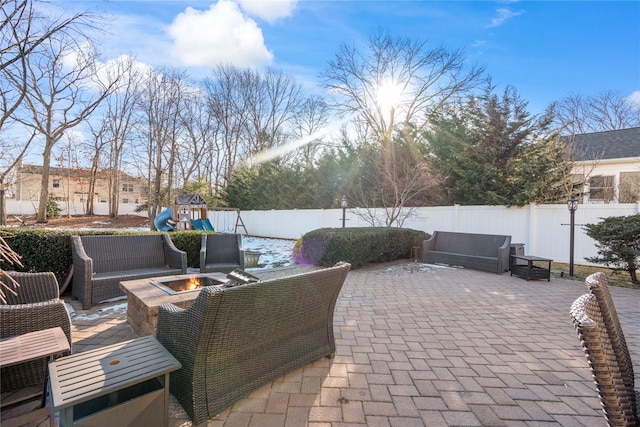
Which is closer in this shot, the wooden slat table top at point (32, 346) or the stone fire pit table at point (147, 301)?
the wooden slat table top at point (32, 346)

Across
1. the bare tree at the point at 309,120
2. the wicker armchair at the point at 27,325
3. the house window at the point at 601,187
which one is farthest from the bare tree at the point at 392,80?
the wicker armchair at the point at 27,325

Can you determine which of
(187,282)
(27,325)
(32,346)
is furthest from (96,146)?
(32,346)

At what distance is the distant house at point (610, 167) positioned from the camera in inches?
430

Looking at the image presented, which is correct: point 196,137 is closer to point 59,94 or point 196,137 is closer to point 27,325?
point 59,94

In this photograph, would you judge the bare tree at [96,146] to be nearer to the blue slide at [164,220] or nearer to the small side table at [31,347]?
the blue slide at [164,220]

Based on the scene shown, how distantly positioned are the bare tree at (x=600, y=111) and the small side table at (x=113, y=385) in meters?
19.6

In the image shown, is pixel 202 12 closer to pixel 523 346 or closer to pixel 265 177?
pixel 523 346

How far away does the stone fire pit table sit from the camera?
2719 mm

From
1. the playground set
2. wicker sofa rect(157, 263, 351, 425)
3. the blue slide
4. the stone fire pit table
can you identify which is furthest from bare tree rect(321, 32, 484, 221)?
wicker sofa rect(157, 263, 351, 425)

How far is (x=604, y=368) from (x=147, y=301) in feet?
10.2

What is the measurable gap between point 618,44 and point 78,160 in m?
28.5

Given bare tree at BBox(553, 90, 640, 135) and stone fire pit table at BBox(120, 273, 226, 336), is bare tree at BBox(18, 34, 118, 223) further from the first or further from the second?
bare tree at BBox(553, 90, 640, 135)

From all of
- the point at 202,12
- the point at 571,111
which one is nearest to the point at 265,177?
the point at 202,12

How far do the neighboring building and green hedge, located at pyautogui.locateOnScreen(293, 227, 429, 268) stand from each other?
20759 mm
